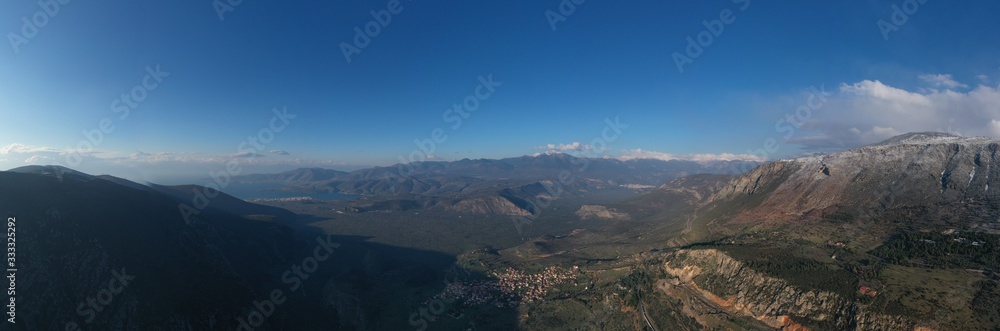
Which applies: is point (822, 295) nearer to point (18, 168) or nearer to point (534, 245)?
point (534, 245)

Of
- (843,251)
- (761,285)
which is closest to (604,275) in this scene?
(761,285)

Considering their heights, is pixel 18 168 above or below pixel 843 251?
above
